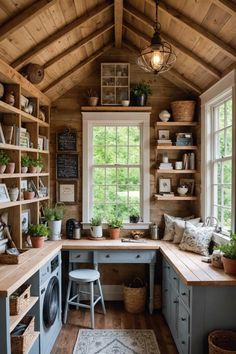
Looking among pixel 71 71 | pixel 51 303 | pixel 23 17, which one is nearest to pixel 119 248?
pixel 51 303

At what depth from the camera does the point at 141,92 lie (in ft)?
14.6

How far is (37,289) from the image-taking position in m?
2.90

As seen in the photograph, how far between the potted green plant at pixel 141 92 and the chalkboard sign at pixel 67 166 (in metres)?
1.15

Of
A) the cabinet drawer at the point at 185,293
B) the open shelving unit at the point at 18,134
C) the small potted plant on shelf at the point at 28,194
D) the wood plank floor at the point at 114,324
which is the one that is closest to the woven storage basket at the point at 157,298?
the wood plank floor at the point at 114,324

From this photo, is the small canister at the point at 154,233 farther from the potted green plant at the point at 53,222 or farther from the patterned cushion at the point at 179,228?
the potted green plant at the point at 53,222

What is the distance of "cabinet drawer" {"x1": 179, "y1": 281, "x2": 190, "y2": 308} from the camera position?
2.82 metres

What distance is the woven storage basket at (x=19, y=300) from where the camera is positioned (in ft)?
8.07

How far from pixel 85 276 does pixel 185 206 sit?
1.72m

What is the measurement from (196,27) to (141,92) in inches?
57.3

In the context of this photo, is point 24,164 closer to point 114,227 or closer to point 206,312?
point 114,227

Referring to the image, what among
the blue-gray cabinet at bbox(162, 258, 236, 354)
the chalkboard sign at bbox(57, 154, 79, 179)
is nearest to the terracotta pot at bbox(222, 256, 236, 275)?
the blue-gray cabinet at bbox(162, 258, 236, 354)

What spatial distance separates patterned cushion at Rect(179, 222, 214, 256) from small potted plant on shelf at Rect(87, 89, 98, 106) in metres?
2.07

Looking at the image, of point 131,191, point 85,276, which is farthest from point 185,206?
point 85,276

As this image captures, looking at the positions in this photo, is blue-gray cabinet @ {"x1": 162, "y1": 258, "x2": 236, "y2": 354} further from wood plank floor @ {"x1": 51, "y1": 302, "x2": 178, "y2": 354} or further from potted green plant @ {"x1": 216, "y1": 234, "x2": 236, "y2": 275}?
wood plank floor @ {"x1": 51, "y1": 302, "x2": 178, "y2": 354}
